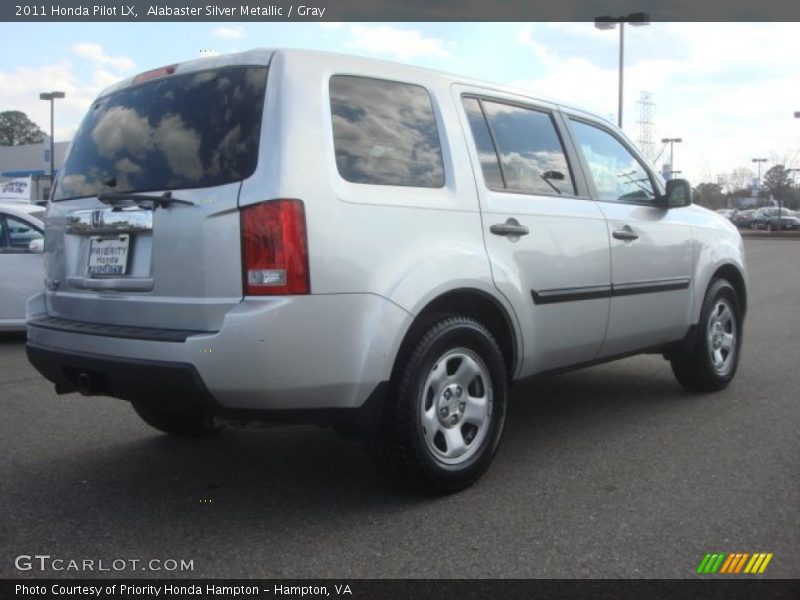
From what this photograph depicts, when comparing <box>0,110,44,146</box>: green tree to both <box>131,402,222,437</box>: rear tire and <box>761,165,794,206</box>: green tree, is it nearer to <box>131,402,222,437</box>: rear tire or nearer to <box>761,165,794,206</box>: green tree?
<box>761,165,794,206</box>: green tree

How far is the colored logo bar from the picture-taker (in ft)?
9.47

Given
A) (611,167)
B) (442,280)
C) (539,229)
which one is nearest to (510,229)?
(539,229)

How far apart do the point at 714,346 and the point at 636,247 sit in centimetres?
138

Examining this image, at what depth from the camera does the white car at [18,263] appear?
801 cm

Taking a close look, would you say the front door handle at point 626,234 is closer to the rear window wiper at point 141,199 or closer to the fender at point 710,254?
the fender at point 710,254

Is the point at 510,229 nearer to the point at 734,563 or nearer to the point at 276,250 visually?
the point at 276,250

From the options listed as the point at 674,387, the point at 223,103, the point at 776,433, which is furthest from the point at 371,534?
the point at 674,387

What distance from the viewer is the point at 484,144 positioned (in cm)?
400

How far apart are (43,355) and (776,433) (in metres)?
3.93

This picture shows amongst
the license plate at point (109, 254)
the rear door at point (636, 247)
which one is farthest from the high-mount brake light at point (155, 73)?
the rear door at point (636, 247)

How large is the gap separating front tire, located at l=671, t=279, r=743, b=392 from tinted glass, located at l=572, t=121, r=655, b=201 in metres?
0.97

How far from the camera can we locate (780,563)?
2.94 m

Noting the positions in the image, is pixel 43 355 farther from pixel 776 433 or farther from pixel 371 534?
pixel 776 433

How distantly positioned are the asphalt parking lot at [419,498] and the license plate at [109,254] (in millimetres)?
1056
